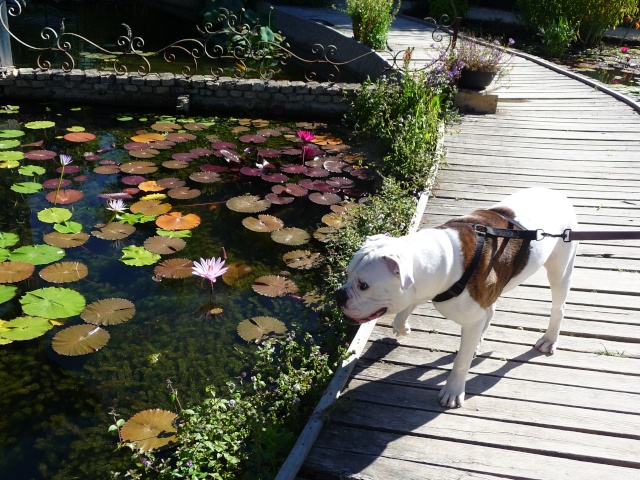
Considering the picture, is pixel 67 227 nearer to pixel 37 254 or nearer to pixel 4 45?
pixel 37 254

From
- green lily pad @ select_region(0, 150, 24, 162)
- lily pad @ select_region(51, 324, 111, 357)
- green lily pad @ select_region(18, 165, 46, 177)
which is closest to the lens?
lily pad @ select_region(51, 324, 111, 357)

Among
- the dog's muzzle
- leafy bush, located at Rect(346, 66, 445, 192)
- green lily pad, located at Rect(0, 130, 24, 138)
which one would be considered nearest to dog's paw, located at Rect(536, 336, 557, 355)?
the dog's muzzle

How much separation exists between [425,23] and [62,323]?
11.0 metres

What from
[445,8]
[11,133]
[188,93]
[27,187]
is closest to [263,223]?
[27,187]

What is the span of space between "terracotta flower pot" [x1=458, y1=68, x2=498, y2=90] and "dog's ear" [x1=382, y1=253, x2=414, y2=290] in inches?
213

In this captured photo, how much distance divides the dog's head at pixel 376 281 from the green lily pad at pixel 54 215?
10.4 feet

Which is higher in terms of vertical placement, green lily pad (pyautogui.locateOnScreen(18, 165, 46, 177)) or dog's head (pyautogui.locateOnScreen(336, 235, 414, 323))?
dog's head (pyautogui.locateOnScreen(336, 235, 414, 323))

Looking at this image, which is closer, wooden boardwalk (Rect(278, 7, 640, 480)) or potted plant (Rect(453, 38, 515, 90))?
wooden boardwalk (Rect(278, 7, 640, 480))

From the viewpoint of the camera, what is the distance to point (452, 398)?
2.72 m

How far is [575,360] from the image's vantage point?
10.1 ft

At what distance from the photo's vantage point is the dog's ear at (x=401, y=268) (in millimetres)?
2174

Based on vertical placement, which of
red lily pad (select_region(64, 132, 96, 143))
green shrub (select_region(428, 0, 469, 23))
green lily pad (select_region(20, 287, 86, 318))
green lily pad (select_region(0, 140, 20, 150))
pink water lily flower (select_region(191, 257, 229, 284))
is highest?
green shrub (select_region(428, 0, 469, 23))

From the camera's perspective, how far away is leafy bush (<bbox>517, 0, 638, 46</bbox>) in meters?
11.6

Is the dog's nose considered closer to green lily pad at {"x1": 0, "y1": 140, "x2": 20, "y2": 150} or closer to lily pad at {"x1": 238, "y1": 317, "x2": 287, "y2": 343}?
lily pad at {"x1": 238, "y1": 317, "x2": 287, "y2": 343}
